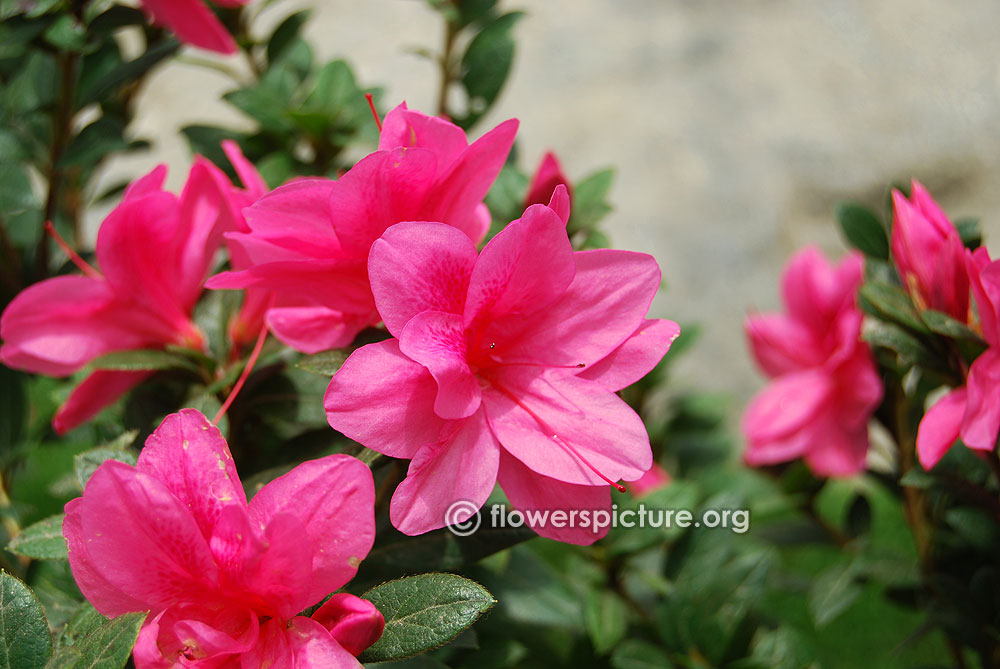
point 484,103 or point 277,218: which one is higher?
point 277,218

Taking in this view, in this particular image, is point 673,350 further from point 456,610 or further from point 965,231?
point 456,610

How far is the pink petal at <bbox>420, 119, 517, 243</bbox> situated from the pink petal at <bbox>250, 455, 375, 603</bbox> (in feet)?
0.66

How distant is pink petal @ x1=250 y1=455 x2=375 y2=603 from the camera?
52cm

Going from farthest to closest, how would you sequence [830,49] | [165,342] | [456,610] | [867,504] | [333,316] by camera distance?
[830,49]
[867,504]
[165,342]
[333,316]
[456,610]

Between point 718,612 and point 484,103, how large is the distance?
703mm

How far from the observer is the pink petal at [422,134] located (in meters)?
0.59

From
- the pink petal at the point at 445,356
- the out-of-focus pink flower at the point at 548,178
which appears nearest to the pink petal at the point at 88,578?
the pink petal at the point at 445,356

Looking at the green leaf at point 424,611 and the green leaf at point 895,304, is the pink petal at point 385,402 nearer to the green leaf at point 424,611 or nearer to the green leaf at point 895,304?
the green leaf at point 424,611

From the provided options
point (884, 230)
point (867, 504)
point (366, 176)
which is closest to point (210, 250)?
point (366, 176)

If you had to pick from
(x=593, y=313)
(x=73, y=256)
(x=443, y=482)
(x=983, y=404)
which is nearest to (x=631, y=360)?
(x=593, y=313)

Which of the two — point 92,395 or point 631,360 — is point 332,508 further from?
point 92,395

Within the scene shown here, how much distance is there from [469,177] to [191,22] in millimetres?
440

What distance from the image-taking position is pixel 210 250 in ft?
2.50

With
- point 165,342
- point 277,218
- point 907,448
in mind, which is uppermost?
point 277,218
